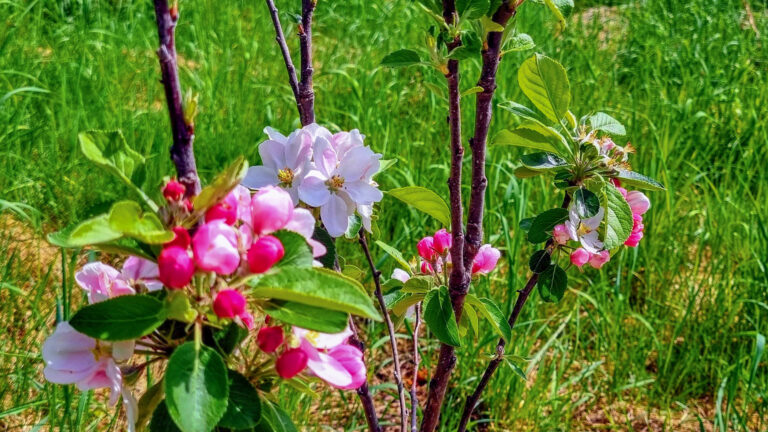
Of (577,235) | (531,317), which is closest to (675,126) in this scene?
(531,317)

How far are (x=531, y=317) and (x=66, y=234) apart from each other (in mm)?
1524

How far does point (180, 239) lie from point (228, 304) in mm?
67

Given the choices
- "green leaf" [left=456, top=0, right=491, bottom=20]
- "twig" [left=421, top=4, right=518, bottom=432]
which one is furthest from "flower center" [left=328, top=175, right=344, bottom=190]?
"green leaf" [left=456, top=0, right=491, bottom=20]

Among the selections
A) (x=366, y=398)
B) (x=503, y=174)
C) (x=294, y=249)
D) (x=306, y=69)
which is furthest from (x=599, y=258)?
(x=503, y=174)

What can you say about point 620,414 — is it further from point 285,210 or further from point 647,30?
point 647,30

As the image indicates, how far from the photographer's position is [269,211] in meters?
0.69

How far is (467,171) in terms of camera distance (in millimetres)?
2551

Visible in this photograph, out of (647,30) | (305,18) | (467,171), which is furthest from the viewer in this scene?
(647,30)

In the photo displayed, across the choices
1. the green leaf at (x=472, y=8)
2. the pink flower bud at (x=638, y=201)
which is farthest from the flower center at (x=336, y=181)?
the pink flower bud at (x=638, y=201)

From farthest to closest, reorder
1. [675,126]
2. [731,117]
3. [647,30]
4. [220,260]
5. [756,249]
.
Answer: [647,30] < [731,117] < [675,126] < [756,249] < [220,260]

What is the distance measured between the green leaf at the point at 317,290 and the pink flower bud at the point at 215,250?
4 centimetres

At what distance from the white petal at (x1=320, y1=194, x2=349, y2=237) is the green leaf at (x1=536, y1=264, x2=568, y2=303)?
376 millimetres

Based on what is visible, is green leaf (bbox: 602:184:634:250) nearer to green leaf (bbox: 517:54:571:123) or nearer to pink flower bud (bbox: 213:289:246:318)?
green leaf (bbox: 517:54:571:123)

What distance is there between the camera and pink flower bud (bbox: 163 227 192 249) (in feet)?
2.10
